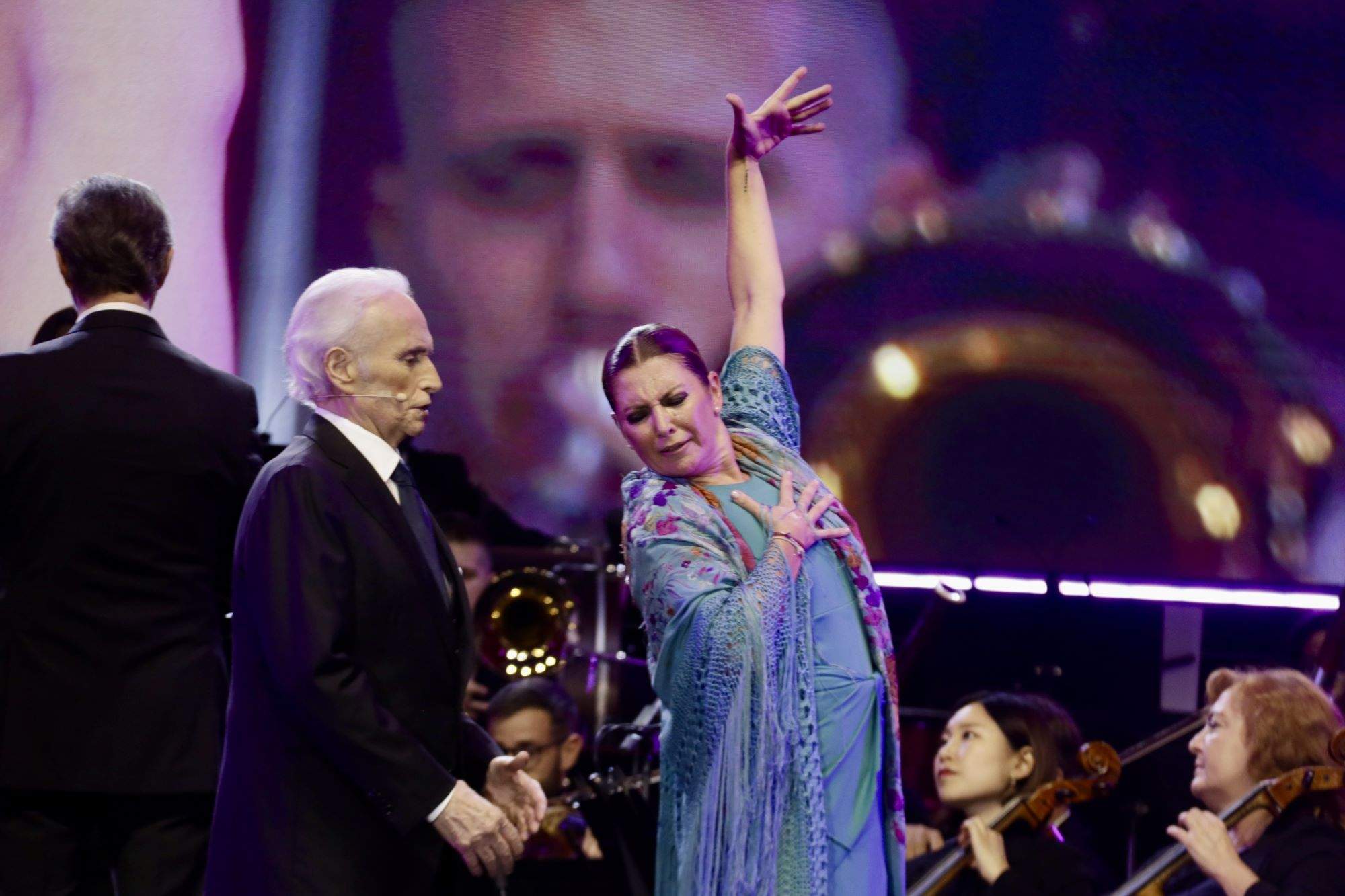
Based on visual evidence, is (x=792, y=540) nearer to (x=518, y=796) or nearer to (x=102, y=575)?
(x=518, y=796)

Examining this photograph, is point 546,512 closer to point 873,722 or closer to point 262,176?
point 262,176

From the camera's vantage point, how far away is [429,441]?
483 cm

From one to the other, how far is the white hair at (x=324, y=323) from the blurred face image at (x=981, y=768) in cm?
216

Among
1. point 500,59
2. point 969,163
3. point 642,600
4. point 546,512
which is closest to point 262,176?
point 500,59

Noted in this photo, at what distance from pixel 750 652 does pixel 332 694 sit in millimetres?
615

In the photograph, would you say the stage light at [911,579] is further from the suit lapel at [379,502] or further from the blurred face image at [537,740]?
the suit lapel at [379,502]

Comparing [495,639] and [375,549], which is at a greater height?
[375,549]

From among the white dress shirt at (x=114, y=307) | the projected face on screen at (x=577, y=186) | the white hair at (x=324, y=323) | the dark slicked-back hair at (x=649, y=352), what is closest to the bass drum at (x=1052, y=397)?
the projected face on screen at (x=577, y=186)

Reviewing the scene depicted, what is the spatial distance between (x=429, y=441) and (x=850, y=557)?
2.74 m

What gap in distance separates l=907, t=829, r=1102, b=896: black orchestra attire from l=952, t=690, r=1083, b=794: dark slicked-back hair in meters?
0.14

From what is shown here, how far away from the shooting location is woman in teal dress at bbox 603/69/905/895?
2.10 m

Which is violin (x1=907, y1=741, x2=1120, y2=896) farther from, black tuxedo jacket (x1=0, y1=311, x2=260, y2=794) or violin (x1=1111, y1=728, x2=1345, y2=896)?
black tuxedo jacket (x1=0, y1=311, x2=260, y2=794)

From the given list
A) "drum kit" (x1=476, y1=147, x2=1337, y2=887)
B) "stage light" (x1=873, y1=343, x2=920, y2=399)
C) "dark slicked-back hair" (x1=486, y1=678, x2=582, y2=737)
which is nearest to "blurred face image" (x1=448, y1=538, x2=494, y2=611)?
"drum kit" (x1=476, y1=147, x2=1337, y2=887)

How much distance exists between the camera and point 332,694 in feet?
5.85
